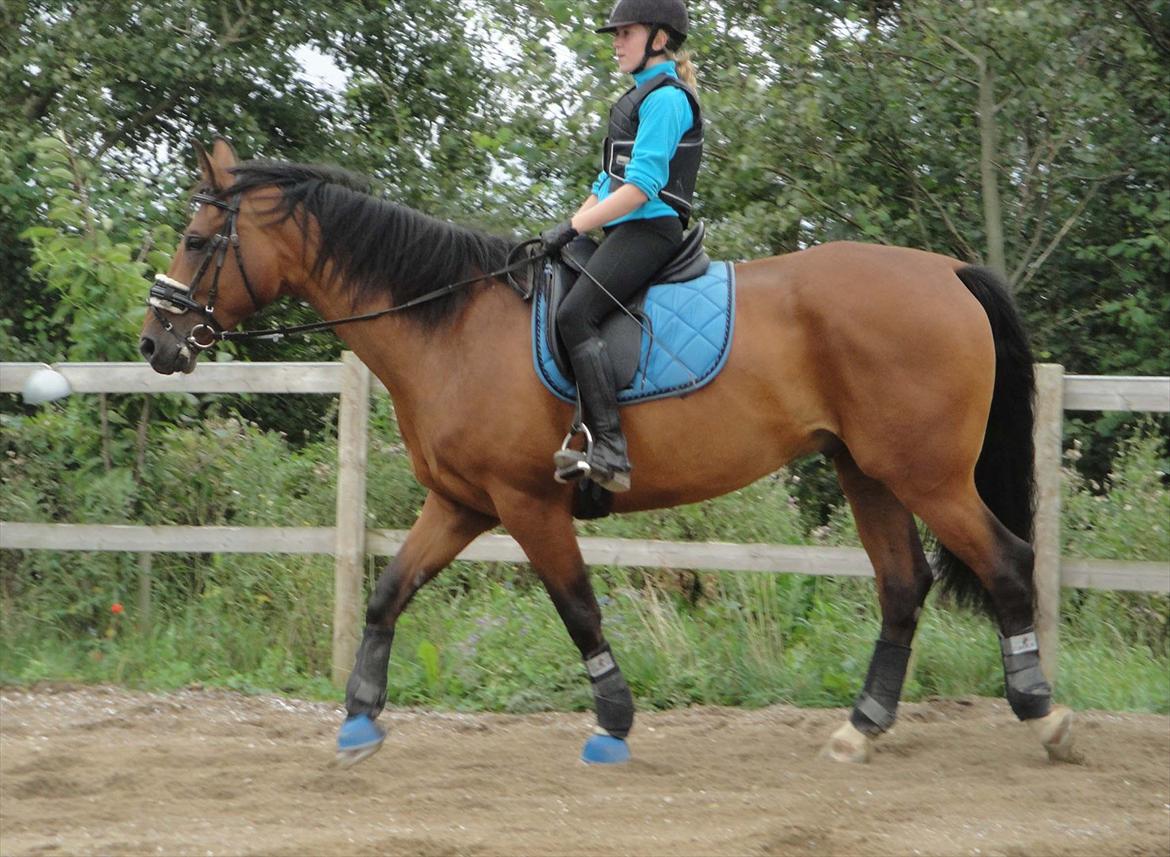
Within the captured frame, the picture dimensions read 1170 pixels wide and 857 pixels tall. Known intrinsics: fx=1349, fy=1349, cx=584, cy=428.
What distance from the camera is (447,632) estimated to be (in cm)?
702

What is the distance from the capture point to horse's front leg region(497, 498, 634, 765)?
202 inches

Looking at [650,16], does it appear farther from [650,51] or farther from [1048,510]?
[1048,510]

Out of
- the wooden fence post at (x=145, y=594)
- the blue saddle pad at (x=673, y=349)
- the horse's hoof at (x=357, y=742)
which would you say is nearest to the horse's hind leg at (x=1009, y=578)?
the blue saddle pad at (x=673, y=349)

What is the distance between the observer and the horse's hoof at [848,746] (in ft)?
17.6

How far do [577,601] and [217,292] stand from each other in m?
1.81

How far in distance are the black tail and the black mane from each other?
6.93ft

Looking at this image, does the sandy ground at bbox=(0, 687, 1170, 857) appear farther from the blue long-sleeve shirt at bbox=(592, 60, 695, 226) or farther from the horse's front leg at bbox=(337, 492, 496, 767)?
the blue long-sleeve shirt at bbox=(592, 60, 695, 226)

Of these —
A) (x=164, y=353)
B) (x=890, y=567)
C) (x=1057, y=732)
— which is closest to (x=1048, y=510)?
(x=890, y=567)

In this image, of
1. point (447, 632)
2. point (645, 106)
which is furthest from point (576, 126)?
point (645, 106)

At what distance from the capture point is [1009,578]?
17.2 feet

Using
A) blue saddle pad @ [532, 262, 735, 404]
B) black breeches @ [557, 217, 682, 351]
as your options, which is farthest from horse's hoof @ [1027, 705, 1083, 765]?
black breeches @ [557, 217, 682, 351]

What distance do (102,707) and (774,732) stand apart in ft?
10.5

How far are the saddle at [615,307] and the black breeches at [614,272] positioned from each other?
50 millimetres

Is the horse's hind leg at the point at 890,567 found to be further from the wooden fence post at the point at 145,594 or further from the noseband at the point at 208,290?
the wooden fence post at the point at 145,594
